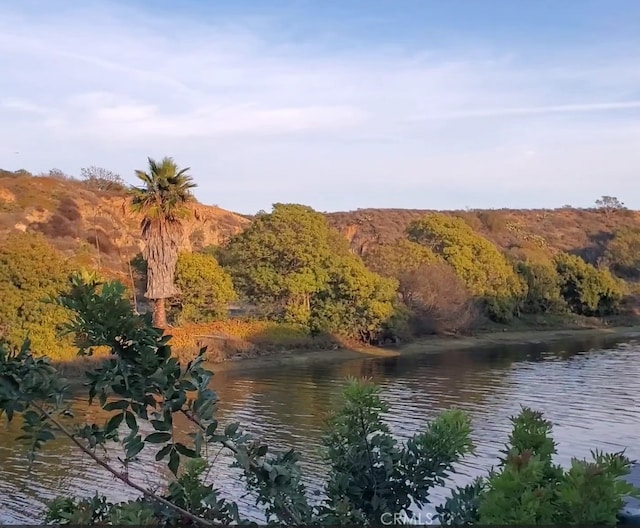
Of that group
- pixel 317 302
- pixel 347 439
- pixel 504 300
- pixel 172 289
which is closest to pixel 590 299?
pixel 504 300

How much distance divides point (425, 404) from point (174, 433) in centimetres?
2531

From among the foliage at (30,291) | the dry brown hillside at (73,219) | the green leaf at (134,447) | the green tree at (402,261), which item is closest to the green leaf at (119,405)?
the green leaf at (134,447)

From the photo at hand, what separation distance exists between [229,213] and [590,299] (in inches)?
1789

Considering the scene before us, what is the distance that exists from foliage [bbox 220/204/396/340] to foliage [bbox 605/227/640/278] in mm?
49591

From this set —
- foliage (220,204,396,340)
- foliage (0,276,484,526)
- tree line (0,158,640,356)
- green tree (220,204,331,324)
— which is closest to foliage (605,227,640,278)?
tree line (0,158,640,356)

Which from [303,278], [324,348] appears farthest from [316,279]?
[324,348]

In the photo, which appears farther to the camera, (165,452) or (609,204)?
(609,204)

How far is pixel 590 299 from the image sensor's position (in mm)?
62500

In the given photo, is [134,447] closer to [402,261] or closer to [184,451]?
[184,451]

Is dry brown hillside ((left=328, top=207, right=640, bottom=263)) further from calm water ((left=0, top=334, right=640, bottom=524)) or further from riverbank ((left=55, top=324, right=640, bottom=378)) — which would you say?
calm water ((left=0, top=334, right=640, bottom=524))

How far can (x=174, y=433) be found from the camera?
3.45 meters

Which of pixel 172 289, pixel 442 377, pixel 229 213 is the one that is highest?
pixel 229 213

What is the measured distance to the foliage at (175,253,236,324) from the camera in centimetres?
4141

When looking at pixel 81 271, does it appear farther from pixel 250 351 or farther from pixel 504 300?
pixel 504 300
